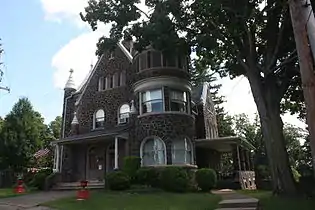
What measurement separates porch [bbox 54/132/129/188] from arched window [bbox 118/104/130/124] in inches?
72.2

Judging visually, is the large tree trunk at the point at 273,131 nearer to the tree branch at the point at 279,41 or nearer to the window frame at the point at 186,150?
the tree branch at the point at 279,41

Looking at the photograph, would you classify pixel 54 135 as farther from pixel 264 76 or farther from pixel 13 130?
pixel 264 76

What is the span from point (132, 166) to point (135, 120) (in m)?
3.81

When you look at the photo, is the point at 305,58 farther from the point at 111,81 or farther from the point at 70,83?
the point at 70,83

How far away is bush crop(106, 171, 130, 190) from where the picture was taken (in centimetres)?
1930

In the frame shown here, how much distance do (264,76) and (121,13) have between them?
8547mm

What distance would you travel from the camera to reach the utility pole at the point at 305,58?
664 centimetres

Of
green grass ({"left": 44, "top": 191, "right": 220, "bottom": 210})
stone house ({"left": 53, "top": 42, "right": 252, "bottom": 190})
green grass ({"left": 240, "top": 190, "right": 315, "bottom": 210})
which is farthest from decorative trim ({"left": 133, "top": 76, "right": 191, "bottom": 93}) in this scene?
green grass ({"left": 240, "top": 190, "right": 315, "bottom": 210})

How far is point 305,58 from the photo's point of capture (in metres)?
6.86

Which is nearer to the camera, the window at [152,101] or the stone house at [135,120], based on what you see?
the stone house at [135,120]

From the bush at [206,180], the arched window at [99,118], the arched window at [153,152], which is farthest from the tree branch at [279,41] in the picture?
the arched window at [99,118]

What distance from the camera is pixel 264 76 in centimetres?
1678

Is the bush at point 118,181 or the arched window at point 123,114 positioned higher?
the arched window at point 123,114

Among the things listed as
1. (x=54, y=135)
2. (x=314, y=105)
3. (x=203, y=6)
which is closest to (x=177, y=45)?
(x=203, y=6)
